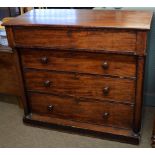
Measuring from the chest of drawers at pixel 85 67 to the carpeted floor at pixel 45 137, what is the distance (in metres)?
0.06

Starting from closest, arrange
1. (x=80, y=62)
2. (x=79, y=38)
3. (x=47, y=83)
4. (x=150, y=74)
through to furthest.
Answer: (x=79, y=38), (x=80, y=62), (x=47, y=83), (x=150, y=74)

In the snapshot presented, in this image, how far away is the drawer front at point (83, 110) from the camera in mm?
1593

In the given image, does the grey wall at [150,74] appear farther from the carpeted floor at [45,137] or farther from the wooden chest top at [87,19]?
the wooden chest top at [87,19]

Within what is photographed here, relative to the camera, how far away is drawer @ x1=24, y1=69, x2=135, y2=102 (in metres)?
1.51

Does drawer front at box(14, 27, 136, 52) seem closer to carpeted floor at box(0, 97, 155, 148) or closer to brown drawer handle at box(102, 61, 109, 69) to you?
brown drawer handle at box(102, 61, 109, 69)

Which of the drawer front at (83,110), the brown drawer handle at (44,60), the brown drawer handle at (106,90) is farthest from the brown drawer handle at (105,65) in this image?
the brown drawer handle at (44,60)

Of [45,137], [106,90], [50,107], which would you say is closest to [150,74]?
[106,90]

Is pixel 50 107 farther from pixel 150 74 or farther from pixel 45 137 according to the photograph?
pixel 150 74

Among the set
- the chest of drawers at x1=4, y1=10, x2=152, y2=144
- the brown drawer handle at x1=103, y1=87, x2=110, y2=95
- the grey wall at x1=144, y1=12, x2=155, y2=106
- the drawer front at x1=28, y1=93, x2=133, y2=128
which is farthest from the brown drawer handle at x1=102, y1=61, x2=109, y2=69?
the grey wall at x1=144, y1=12, x2=155, y2=106

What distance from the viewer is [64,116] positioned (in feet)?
5.75

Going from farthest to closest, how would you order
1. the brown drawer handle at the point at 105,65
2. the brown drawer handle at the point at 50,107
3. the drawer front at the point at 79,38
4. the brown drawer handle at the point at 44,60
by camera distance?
the brown drawer handle at the point at 50,107, the brown drawer handle at the point at 44,60, the brown drawer handle at the point at 105,65, the drawer front at the point at 79,38

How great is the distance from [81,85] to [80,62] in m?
0.16

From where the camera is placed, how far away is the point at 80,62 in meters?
1.52
